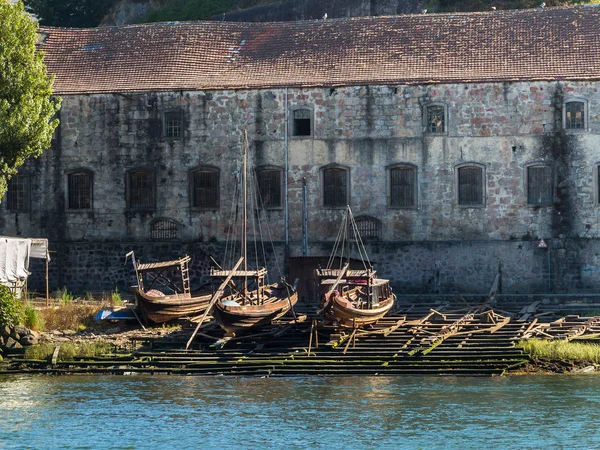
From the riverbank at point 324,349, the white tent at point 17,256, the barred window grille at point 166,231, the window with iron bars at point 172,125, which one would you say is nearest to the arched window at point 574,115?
the riverbank at point 324,349

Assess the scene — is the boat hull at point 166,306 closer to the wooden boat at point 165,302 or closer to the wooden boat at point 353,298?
the wooden boat at point 165,302

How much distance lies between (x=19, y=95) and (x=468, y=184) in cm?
1576

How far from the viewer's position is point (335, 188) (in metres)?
47.0

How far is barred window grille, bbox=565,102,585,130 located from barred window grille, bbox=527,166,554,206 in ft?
5.45

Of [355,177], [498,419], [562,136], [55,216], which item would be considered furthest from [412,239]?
[498,419]

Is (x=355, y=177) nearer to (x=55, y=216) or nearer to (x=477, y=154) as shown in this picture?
(x=477, y=154)

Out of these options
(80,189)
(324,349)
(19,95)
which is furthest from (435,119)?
(19,95)

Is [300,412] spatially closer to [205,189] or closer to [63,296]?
[63,296]

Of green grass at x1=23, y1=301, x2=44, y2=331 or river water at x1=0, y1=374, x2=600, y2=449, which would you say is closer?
river water at x1=0, y1=374, x2=600, y2=449

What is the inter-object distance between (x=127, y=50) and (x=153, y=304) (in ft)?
48.9

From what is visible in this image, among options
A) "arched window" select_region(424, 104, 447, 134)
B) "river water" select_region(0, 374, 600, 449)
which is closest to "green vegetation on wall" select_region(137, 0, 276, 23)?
"arched window" select_region(424, 104, 447, 134)

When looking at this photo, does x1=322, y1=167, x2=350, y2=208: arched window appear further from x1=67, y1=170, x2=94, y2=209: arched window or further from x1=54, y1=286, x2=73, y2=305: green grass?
x1=54, y1=286, x2=73, y2=305: green grass

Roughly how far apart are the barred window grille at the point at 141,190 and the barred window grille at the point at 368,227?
761 centimetres

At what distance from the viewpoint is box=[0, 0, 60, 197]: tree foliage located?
136 ft
